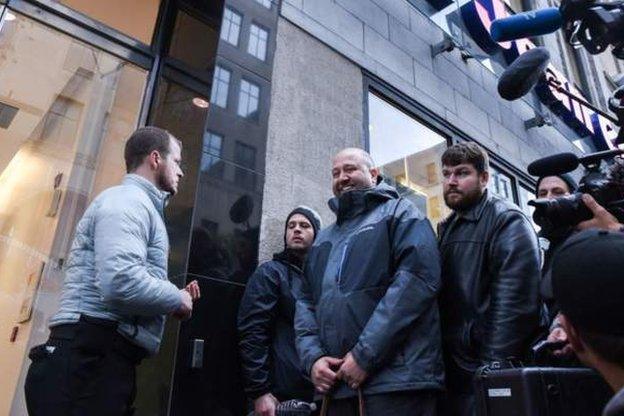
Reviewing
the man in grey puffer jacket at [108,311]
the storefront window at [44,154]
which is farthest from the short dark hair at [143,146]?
the storefront window at [44,154]

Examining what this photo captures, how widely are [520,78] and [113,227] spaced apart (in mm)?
2130

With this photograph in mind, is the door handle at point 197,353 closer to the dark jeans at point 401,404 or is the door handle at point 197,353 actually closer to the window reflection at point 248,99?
the dark jeans at point 401,404

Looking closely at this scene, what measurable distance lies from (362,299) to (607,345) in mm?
1481

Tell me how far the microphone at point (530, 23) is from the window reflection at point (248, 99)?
6.66ft

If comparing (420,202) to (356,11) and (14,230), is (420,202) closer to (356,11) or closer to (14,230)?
(356,11)

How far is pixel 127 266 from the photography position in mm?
2168

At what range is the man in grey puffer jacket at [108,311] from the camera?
79.9 inches

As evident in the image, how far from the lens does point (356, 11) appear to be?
604 cm

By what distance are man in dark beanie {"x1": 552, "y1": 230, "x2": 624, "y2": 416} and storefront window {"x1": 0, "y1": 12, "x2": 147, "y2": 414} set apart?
3563 millimetres

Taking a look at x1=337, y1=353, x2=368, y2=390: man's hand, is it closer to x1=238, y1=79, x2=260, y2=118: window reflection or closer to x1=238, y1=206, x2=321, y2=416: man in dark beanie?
x1=238, y1=206, x2=321, y2=416: man in dark beanie

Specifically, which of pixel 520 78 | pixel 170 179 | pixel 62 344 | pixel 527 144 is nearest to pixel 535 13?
pixel 520 78

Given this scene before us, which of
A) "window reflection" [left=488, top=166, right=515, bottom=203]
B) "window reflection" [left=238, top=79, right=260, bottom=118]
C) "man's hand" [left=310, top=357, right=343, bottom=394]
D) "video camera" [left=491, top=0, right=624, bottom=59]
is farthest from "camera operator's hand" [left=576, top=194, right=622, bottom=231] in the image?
"window reflection" [left=488, top=166, right=515, bottom=203]

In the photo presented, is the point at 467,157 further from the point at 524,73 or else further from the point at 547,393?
the point at 547,393

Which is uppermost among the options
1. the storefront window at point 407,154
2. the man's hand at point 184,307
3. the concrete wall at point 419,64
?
the concrete wall at point 419,64
